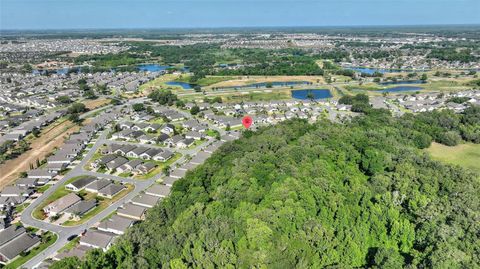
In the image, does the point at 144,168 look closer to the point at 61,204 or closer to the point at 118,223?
the point at 61,204

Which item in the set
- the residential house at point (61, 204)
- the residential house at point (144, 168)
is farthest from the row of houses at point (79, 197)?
the residential house at point (144, 168)

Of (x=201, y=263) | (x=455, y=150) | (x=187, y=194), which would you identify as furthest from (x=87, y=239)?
(x=455, y=150)

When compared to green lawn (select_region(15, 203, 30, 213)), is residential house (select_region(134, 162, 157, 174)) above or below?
above

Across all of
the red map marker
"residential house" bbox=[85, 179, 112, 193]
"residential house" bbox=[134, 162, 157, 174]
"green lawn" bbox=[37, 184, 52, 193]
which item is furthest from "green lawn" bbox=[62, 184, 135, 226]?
the red map marker

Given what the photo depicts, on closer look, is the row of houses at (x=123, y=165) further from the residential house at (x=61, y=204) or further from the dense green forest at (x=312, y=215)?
the dense green forest at (x=312, y=215)

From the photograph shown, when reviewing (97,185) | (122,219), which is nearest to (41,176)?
(97,185)

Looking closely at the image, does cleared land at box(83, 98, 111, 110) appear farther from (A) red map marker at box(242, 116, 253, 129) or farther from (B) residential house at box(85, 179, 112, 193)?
(B) residential house at box(85, 179, 112, 193)

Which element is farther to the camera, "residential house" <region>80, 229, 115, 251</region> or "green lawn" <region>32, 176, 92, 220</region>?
"green lawn" <region>32, 176, 92, 220</region>
